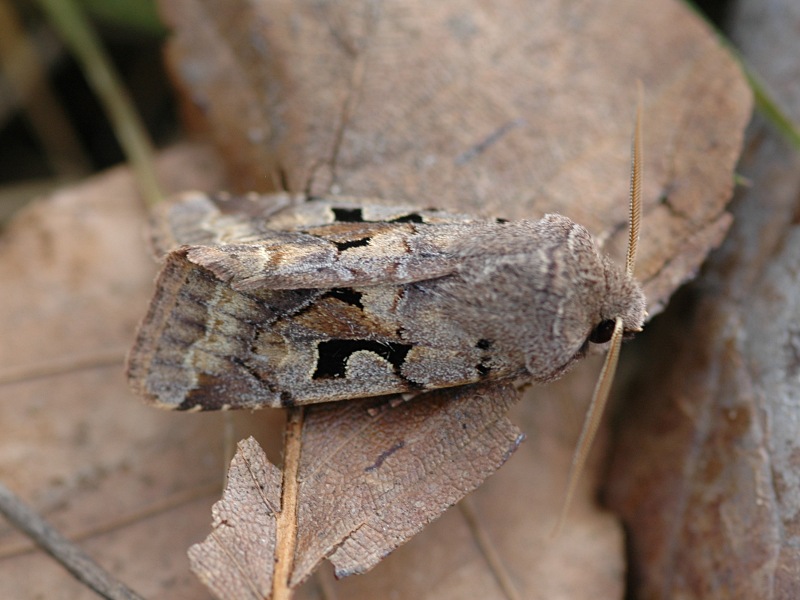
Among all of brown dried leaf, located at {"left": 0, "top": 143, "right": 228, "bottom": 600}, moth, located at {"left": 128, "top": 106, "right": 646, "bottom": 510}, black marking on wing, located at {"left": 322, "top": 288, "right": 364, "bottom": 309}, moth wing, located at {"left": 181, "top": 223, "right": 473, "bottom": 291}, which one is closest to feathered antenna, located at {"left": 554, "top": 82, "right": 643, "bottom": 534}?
moth, located at {"left": 128, "top": 106, "right": 646, "bottom": 510}

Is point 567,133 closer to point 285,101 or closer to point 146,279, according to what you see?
point 285,101

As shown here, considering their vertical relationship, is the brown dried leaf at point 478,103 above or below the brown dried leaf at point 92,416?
above

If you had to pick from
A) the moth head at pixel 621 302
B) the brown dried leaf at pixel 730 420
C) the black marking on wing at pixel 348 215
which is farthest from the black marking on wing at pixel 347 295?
the brown dried leaf at pixel 730 420

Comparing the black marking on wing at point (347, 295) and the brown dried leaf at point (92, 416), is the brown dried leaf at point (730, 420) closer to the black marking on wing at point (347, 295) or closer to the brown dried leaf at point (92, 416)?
the black marking on wing at point (347, 295)

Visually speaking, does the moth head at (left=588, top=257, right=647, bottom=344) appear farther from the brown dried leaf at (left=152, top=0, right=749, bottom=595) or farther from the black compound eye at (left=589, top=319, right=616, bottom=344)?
the brown dried leaf at (left=152, top=0, right=749, bottom=595)

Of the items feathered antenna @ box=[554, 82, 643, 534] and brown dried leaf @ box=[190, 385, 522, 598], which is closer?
brown dried leaf @ box=[190, 385, 522, 598]

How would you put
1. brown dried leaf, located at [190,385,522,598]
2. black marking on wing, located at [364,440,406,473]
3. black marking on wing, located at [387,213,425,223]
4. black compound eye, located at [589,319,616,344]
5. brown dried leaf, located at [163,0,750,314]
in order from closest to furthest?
1. brown dried leaf, located at [190,385,522,598]
2. black marking on wing, located at [364,440,406,473]
3. black compound eye, located at [589,319,616,344]
4. black marking on wing, located at [387,213,425,223]
5. brown dried leaf, located at [163,0,750,314]

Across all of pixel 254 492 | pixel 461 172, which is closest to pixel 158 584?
pixel 254 492
